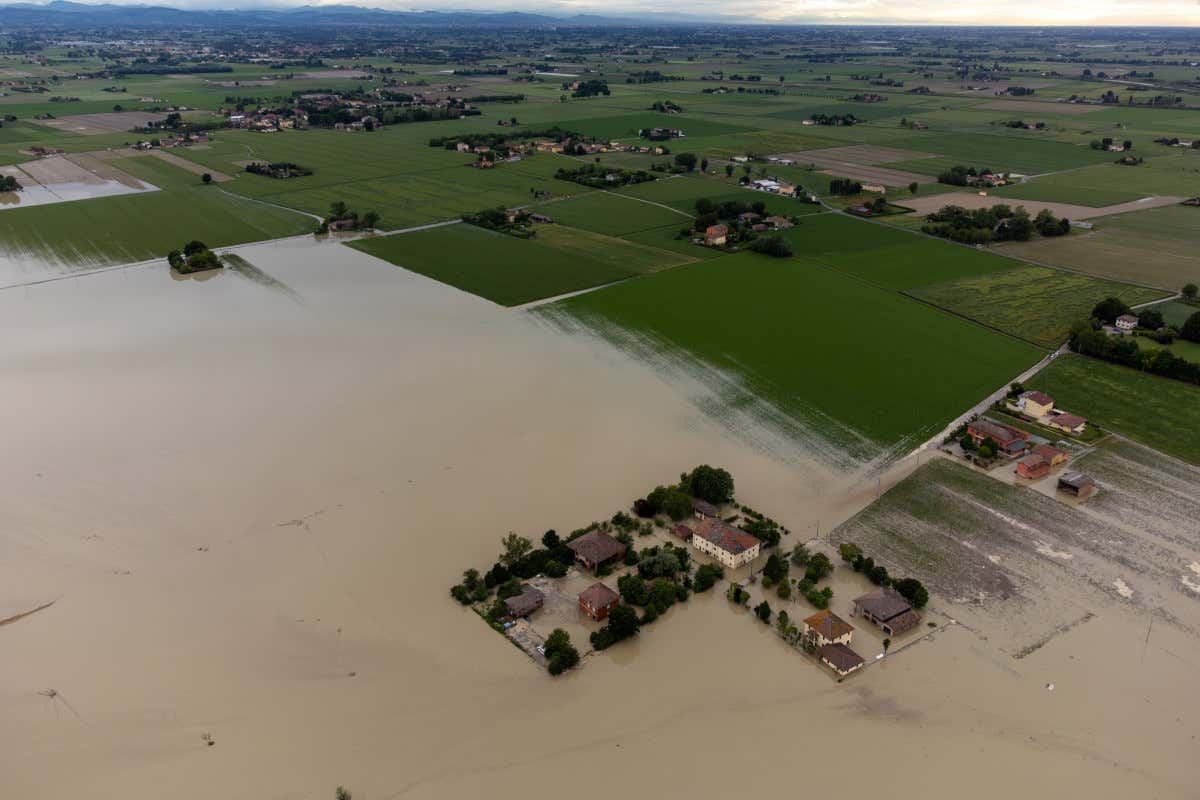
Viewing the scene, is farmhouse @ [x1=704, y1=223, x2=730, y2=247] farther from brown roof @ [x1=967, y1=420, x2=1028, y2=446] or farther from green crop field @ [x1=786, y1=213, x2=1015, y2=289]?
brown roof @ [x1=967, y1=420, x2=1028, y2=446]

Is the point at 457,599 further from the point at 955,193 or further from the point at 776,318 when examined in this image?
the point at 955,193

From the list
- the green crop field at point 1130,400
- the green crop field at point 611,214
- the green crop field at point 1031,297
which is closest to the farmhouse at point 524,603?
the green crop field at point 1130,400

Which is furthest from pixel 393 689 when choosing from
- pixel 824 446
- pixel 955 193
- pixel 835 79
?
pixel 835 79

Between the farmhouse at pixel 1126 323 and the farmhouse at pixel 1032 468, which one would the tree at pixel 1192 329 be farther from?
the farmhouse at pixel 1032 468

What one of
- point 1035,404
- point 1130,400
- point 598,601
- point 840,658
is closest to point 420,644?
point 598,601

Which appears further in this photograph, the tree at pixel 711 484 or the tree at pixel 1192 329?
the tree at pixel 1192 329

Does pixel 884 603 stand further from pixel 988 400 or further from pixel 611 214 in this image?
pixel 611 214

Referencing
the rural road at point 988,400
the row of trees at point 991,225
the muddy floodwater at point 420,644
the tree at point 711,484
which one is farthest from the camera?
the row of trees at point 991,225

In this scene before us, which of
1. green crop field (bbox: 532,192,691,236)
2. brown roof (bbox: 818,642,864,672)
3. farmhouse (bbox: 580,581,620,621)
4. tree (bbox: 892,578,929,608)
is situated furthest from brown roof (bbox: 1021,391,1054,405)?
green crop field (bbox: 532,192,691,236)
